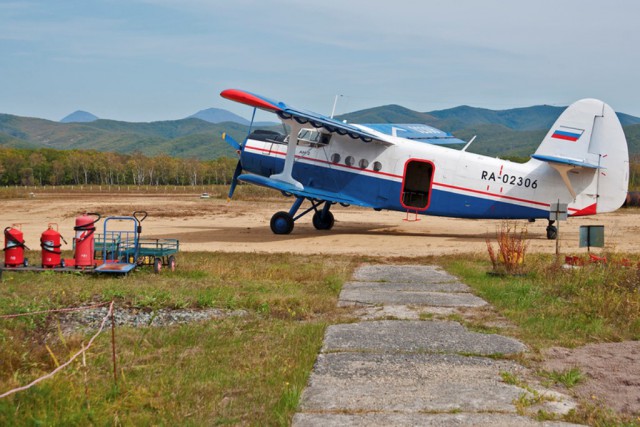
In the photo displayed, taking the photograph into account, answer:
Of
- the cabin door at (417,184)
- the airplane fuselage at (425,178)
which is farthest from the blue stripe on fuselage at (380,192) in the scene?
the cabin door at (417,184)

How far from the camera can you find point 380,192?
880 inches

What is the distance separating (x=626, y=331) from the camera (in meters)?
8.80

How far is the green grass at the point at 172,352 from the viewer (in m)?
5.64

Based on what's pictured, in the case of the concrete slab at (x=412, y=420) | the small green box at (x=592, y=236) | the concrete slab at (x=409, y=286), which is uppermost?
the small green box at (x=592, y=236)

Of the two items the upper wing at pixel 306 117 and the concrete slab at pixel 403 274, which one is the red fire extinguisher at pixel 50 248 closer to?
the concrete slab at pixel 403 274

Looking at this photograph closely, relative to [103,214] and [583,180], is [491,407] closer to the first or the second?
[583,180]

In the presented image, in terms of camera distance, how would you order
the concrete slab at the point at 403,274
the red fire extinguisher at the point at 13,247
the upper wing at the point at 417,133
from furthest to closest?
the upper wing at the point at 417,133 < the concrete slab at the point at 403,274 < the red fire extinguisher at the point at 13,247

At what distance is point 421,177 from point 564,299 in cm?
1234

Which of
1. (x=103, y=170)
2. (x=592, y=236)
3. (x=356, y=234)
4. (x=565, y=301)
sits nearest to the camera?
(x=565, y=301)

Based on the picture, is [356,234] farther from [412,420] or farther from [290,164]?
[412,420]

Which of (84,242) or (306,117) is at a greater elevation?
(306,117)

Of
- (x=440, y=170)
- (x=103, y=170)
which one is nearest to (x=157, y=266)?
(x=440, y=170)

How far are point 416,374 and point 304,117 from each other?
1512 cm

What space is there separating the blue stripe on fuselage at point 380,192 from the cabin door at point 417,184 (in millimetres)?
214
